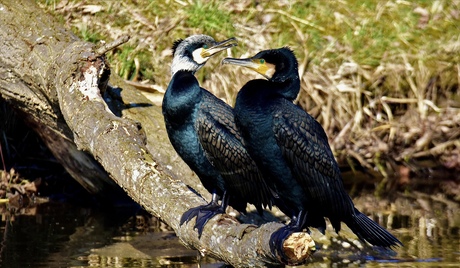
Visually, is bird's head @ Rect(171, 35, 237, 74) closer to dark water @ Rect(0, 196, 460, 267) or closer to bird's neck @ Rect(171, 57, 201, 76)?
bird's neck @ Rect(171, 57, 201, 76)

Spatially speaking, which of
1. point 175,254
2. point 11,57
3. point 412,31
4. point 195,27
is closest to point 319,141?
point 175,254

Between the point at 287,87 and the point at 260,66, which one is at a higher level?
the point at 260,66

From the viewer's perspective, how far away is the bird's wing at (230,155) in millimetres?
5828

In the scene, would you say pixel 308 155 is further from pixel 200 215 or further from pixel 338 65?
pixel 338 65

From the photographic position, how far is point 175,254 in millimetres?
6859

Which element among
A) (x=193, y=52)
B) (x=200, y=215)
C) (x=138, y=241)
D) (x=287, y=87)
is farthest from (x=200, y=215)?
(x=138, y=241)

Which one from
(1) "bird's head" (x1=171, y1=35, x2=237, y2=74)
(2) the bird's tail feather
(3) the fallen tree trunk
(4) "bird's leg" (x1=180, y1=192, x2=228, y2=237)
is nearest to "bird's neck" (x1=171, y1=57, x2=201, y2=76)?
(1) "bird's head" (x1=171, y1=35, x2=237, y2=74)

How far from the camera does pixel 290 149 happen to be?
5492 millimetres

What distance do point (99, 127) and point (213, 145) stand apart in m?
0.75

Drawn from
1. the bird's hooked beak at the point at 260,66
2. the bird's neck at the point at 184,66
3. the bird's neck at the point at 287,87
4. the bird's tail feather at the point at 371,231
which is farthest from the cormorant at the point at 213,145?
the bird's tail feather at the point at 371,231

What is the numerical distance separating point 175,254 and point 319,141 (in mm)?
1757

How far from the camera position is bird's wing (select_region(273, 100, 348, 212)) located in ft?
17.9

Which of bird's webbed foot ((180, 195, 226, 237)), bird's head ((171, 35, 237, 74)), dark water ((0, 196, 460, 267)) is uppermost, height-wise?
bird's head ((171, 35, 237, 74))

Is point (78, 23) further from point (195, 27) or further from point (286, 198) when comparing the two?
point (286, 198)
